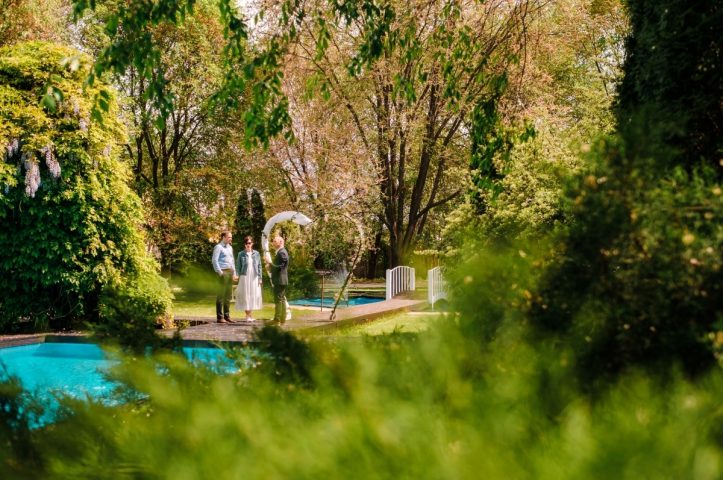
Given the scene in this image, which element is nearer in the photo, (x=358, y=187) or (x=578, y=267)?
(x=578, y=267)

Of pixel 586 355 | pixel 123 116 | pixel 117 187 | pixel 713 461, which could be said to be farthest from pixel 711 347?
pixel 123 116

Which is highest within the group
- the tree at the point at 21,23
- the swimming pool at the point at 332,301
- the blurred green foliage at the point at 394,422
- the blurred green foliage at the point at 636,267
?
the tree at the point at 21,23

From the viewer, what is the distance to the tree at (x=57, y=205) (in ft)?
38.3

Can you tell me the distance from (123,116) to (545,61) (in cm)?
1469

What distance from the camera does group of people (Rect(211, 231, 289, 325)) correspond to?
13.1 meters

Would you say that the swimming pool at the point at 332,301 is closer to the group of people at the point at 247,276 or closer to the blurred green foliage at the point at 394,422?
the group of people at the point at 247,276

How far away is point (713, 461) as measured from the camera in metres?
1.00

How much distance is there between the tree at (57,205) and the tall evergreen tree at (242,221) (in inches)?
574

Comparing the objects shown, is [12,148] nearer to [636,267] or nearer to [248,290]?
[248,290]

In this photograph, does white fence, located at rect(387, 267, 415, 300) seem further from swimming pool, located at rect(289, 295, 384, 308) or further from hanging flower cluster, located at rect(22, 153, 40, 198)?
hanging flower cluster, located at rect(22, 153, 40, 198)

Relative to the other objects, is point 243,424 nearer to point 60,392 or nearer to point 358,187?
point 60,392

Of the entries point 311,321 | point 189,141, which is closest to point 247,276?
point 311,321

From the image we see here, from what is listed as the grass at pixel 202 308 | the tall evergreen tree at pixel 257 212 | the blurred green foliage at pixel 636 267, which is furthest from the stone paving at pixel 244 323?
the tall evergreen tree at pixel 257 212

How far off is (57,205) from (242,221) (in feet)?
50.3
